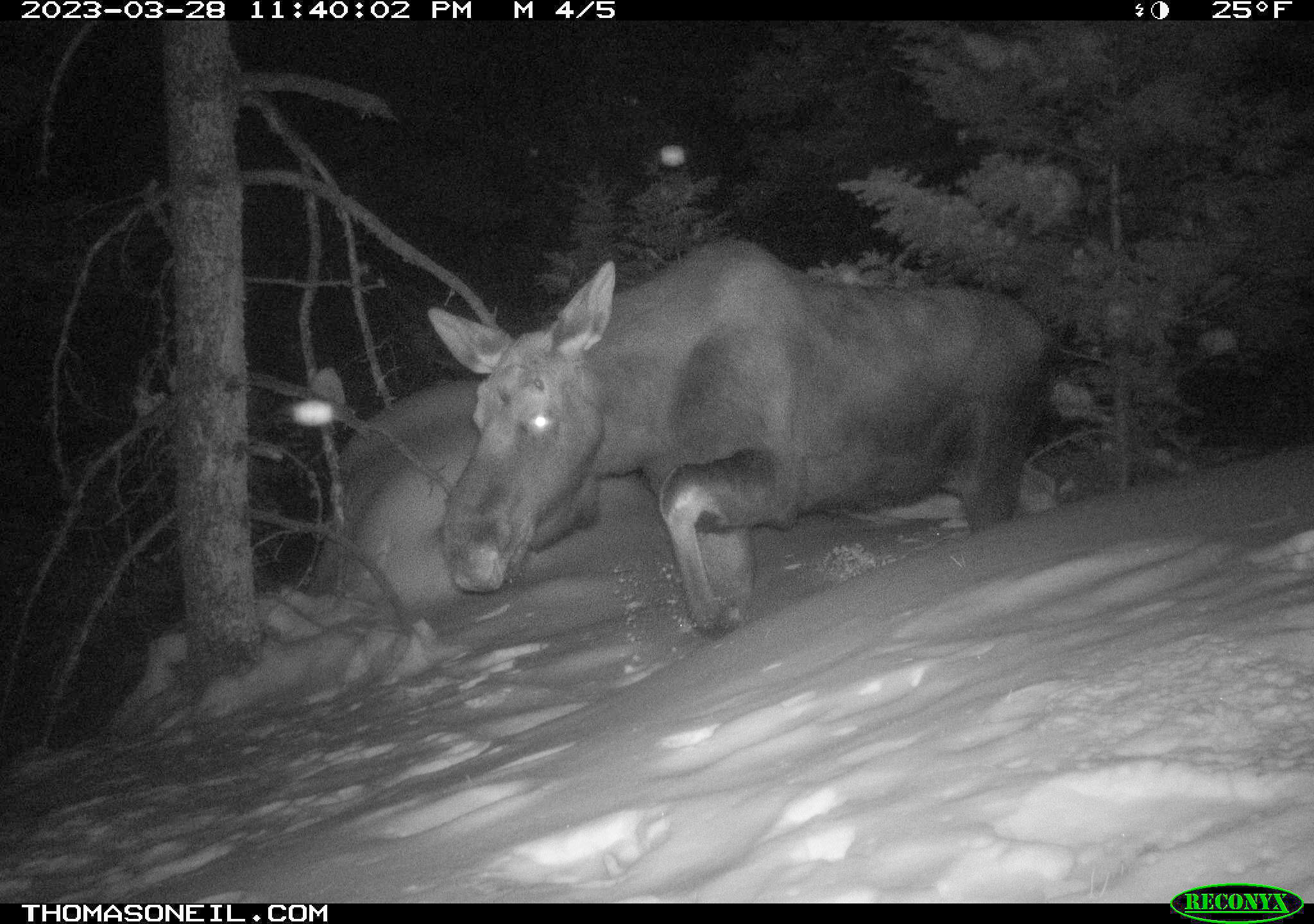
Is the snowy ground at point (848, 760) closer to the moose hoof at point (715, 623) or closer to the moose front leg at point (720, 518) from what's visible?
the moose hoof at point (715, 623)

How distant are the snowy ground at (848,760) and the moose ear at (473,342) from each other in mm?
1848

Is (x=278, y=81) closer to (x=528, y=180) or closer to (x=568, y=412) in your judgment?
(x=568, y=412)

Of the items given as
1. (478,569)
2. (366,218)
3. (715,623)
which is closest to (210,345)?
(366,218)

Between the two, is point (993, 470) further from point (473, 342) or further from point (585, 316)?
point (473, 342)

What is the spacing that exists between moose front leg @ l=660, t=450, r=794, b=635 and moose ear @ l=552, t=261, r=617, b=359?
1001 millimetres

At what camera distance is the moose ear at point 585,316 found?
602 cm

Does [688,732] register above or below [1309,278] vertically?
below

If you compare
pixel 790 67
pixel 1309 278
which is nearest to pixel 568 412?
pixel 1309 278

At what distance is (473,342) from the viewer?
623 cm

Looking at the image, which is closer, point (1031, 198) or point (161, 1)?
point (161, 1)
